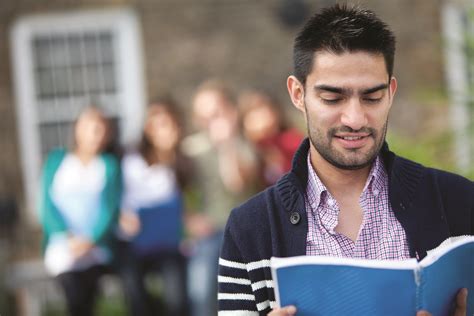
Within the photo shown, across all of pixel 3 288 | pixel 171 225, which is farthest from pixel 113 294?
pixel 171 225

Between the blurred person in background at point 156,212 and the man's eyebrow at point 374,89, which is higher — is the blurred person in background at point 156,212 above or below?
below

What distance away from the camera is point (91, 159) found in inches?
233

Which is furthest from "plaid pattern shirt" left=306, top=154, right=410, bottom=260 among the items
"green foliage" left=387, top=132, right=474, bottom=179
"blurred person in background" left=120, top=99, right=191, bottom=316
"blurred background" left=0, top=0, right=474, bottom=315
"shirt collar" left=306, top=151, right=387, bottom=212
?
"blurred background" left=0, top=0, right=474, bottom=315

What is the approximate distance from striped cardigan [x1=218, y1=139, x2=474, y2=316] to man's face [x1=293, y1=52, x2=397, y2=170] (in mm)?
132

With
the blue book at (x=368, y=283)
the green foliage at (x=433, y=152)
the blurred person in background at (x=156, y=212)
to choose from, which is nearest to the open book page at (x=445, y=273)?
the blue book at (x=368, y=283)

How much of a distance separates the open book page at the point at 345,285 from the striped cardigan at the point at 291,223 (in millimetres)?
127

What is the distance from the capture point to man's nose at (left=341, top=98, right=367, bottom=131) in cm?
199

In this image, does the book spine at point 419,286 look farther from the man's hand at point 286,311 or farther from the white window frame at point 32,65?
the white window frame at point 32,65

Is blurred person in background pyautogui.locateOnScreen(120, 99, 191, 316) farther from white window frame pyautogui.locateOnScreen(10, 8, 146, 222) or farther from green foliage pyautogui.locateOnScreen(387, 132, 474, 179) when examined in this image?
white window frame pyautogui.locateOnScreen(10, 8, 146, 222)

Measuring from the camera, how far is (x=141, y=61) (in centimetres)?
1043

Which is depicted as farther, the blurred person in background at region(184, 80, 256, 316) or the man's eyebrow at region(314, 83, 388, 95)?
the blurred person in background at region(184, 80, 256, 316)

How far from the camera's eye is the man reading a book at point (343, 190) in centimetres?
202

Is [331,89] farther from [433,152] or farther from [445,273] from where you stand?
[433,152]

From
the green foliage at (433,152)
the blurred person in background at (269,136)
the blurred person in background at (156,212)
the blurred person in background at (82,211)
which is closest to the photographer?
the green foliage at (433,152)
